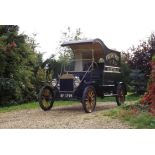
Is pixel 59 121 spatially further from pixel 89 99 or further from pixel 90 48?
pixel 90 48

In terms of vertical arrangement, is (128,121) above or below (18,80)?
below

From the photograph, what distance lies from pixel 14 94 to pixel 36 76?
126 inches

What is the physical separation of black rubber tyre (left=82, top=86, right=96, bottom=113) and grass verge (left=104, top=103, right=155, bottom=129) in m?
0.92

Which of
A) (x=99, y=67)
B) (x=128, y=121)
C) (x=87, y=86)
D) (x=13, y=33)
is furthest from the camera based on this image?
(x=13, y=33)

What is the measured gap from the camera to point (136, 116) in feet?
28.5

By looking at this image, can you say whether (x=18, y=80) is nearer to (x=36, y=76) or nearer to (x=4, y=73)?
(x=4, y=73)

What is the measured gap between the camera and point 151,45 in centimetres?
1540

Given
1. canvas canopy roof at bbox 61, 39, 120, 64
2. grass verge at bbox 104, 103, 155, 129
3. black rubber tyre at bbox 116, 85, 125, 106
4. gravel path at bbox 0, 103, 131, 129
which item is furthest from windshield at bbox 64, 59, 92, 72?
grass verge at bbox 104, 103, 155, 129

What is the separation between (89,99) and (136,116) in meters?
2.39

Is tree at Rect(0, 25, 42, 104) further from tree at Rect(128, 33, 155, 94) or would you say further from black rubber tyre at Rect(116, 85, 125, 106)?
tree at Rect(128, 33, 155, 94)

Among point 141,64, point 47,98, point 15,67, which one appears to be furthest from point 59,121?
point 141,64
